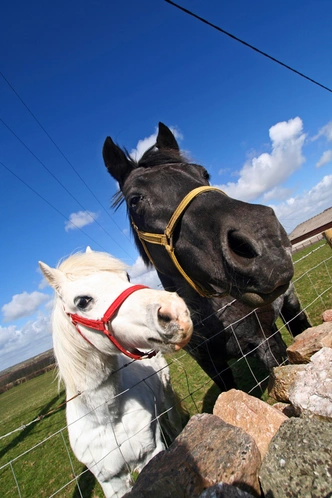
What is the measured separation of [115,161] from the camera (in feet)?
10.0

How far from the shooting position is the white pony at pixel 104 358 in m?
1.79

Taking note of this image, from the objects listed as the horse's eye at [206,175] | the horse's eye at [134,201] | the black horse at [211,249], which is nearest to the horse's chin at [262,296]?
the black horse at [211,249]

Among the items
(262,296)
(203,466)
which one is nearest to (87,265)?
(262,296)

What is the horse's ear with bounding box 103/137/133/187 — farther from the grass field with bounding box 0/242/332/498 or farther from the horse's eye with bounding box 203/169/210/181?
the grass field with bounding box 0/242/332/498

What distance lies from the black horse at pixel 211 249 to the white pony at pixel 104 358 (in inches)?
19.9

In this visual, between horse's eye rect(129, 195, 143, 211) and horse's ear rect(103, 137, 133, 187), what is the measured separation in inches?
26.1

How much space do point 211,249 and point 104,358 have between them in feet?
4.00

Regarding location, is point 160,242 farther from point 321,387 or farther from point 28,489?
point 28,489

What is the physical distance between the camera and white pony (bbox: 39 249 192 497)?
1.79 metres

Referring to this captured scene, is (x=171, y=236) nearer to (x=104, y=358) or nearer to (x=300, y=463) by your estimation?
(x=104, y=358)

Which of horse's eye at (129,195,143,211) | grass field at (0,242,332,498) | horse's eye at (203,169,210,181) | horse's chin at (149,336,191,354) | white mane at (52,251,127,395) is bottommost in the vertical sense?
grass field at (0,242,332,498)

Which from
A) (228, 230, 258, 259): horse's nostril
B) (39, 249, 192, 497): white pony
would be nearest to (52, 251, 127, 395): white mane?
(39, 249, 192, 497): white pony

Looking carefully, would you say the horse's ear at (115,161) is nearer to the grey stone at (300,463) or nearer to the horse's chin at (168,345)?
the horse's chin at (168,345)

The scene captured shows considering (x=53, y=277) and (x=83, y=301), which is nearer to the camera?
(x=83, y=301)
